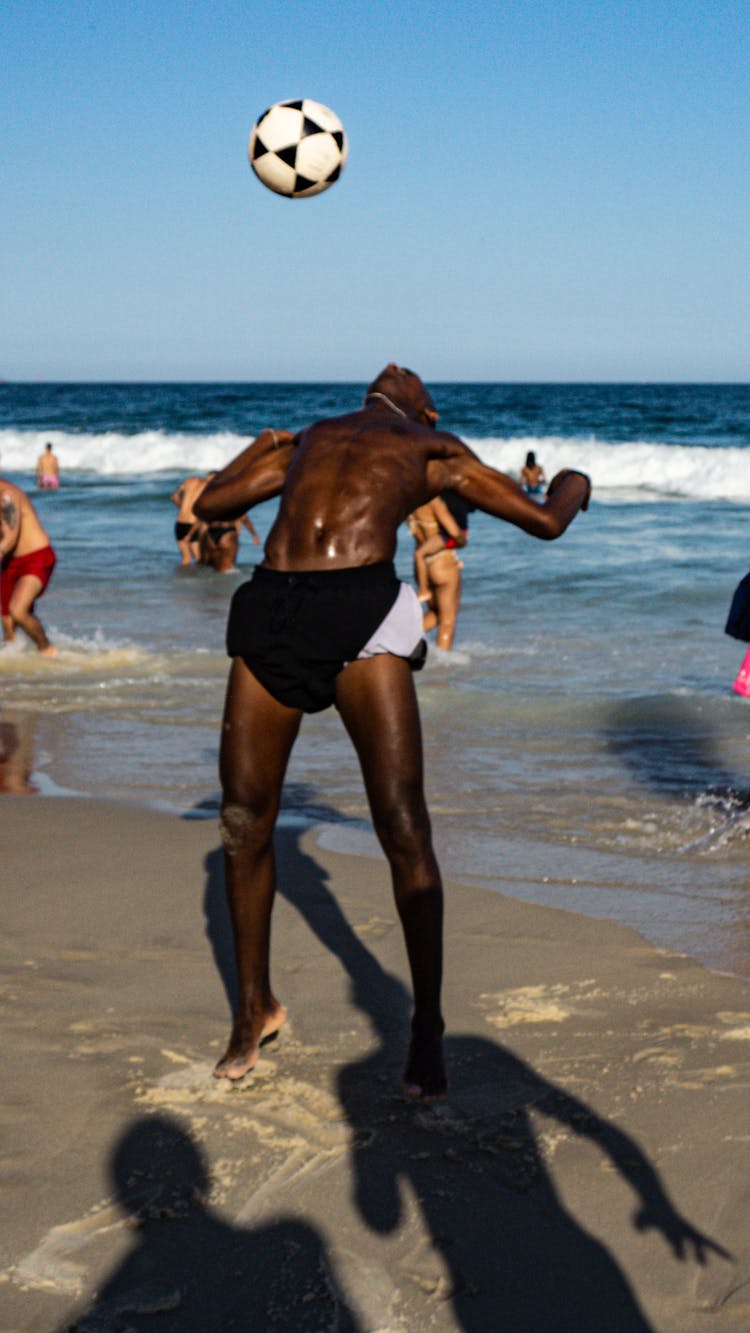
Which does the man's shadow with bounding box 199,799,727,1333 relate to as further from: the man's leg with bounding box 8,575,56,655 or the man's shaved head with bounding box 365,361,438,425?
the man's leg with bounding box 8,575,56,655

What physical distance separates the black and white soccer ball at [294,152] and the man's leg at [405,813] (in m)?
2.71

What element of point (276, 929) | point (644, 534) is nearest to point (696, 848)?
point (276, 929)

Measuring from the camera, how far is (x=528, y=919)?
4.62 meters

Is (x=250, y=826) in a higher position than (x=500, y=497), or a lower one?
lower

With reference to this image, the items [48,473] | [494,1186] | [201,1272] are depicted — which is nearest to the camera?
[201,1272]

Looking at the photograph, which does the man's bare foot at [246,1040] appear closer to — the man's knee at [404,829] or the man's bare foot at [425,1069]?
the man's bare foot at [425,1069]

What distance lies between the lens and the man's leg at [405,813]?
3.30 meters

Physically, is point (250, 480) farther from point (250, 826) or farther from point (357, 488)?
point (250, 826)

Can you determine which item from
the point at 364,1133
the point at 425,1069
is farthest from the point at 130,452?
the point at 364,1133

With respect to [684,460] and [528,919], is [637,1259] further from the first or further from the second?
[684,460]

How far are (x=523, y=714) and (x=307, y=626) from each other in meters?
5.35

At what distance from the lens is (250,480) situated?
11.6 ft

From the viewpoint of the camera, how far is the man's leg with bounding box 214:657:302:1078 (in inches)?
132

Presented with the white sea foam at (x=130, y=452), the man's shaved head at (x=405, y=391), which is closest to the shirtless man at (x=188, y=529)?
the man's shaved head at (x=405, y=391)
